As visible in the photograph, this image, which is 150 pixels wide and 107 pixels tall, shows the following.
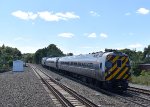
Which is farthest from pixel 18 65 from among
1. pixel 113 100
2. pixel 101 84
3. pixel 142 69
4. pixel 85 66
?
pixel 113 100

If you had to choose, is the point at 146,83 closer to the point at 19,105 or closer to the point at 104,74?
the point at 104,74

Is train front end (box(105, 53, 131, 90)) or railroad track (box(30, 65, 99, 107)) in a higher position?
train front end (box(105, 53, 131, 90))

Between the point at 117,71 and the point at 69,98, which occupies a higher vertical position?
the point at 117,71

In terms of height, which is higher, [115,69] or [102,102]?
[115,69]

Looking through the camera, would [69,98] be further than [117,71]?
No

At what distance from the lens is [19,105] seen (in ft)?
61.3

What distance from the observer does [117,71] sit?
25609 mm

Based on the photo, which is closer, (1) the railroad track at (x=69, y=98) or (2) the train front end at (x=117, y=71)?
(1) the railroad track at (x=69, y=98)

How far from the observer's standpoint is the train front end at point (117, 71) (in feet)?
83.5

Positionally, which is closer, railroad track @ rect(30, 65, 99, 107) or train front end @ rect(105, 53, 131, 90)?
railroad track @ rect(30, 65, 99, 107)

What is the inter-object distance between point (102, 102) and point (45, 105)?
128 inches

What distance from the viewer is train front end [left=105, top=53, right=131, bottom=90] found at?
83.5 feet

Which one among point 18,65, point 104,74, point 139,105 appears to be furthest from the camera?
point 18,65

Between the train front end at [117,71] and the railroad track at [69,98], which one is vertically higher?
the train front end at [117,71]
